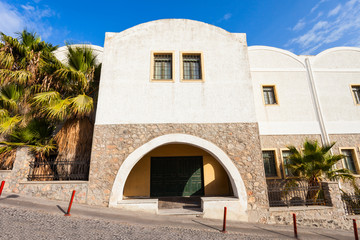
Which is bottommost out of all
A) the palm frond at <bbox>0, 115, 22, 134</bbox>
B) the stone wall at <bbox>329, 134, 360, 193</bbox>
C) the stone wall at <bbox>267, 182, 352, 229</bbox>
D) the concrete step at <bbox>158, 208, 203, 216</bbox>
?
the stone wall at <bbox>267, 182, 352, 229</bbox>

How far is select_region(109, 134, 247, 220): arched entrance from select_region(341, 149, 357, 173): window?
23.9 feet

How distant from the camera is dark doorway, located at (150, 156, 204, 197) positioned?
918 cm

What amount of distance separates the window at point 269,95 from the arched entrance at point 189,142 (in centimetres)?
529

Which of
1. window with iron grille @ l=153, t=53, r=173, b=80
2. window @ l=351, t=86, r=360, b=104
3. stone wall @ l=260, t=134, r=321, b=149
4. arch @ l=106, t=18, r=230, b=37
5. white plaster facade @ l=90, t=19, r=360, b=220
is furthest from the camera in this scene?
window @ l=351, t=86, r=360, b=104

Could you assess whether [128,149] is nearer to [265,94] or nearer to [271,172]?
[271,172]

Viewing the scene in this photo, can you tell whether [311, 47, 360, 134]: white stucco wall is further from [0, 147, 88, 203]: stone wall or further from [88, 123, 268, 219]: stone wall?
[0, 147, 88, 203]: stone wall

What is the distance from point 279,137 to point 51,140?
442 inches

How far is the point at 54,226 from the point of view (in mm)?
4457

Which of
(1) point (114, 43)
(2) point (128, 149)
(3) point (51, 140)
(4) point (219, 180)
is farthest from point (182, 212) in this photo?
(1) point (114, 43)

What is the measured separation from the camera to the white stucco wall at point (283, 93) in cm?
977

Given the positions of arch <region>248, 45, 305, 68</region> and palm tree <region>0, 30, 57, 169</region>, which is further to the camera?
arch <region>248, 45, 305, 68</region>

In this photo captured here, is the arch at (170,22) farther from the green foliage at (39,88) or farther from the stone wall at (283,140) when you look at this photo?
the stone wall at (283,140)

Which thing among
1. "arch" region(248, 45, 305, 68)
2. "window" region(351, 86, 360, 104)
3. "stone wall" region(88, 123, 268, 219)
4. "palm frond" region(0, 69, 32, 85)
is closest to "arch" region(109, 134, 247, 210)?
"stone wall" region(88, 123, 268, 219)

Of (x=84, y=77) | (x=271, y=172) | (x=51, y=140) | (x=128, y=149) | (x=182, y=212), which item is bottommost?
(x=182, y=212)
